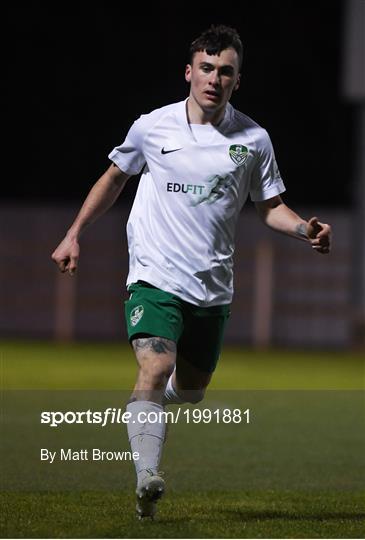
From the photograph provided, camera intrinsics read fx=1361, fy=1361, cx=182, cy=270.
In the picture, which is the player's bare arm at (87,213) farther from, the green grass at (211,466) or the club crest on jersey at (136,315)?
the green grass at (211,466)

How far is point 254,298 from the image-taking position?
22.5 m

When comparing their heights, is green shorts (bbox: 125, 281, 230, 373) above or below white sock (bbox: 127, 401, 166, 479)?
above

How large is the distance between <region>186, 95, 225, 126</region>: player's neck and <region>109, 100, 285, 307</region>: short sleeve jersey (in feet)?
0.11

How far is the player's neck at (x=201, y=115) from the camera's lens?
6672 mm

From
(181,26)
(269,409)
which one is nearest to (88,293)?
(181,26)

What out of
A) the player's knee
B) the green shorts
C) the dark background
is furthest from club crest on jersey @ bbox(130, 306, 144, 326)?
the dark background

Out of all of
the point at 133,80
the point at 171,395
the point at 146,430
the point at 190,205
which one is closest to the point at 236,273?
the point at 133,80

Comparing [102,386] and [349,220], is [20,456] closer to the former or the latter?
[102,386]

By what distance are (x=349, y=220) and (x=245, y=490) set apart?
15211 mm

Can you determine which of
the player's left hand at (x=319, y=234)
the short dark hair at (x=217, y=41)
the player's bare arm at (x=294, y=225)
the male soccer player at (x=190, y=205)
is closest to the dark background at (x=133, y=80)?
the player's bare arm at (x=294, y=225)

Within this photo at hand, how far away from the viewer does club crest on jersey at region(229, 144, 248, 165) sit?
6.61 metres

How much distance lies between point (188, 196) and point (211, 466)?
256 centimetres
